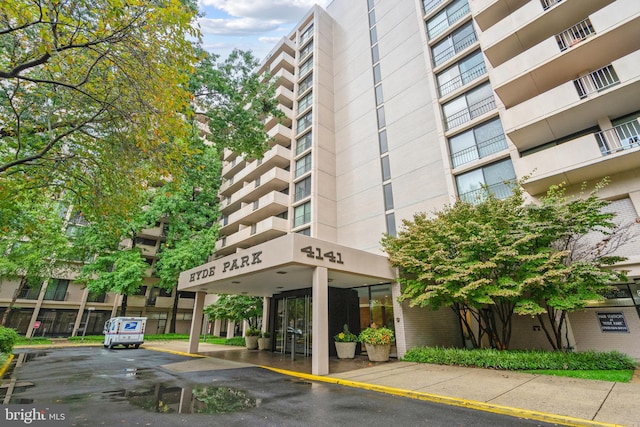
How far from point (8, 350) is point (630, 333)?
1010 inches

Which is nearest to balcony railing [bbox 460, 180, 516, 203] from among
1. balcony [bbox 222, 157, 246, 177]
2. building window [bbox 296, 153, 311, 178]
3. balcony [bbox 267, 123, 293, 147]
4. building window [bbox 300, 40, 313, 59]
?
building window [bbox 296, 153, 311, 178]

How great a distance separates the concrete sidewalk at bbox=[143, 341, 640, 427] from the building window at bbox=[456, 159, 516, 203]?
8044 millimetres

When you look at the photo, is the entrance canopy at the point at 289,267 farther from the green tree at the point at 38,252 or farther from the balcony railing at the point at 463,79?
the green tree at the point at 38,252

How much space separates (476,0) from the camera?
16672 mm

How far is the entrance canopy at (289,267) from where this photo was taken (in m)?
10.7

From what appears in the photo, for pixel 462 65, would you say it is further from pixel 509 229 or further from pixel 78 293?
pixel 78 293

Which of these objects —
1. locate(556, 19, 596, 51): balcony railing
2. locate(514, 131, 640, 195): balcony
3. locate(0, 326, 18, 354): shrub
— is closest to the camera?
locate(514, 131, 640, 195): balcony

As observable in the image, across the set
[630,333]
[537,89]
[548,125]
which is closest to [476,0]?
[537,89]

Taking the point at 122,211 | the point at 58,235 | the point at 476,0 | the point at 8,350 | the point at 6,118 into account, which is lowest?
the point at 8,350

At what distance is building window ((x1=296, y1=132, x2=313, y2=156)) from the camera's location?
26.7 meters

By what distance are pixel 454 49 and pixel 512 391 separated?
62.4 feet

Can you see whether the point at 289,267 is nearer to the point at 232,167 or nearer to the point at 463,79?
the point at 463,79

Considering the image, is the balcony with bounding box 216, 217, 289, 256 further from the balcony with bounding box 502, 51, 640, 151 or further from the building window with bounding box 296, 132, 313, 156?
the balcony with bounding box 502, 51, 640, 151

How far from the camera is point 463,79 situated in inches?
706
